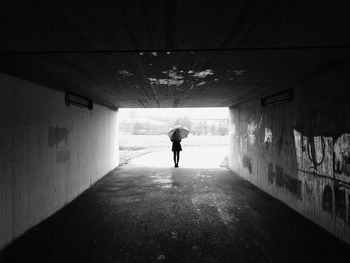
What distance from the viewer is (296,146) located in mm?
6320

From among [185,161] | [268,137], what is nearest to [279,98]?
[268,137]

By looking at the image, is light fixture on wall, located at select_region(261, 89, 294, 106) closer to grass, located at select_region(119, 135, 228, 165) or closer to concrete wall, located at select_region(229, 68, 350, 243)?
concrete wall, located at select_region(229, 68, 350, 243)

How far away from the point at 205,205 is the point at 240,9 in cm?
512

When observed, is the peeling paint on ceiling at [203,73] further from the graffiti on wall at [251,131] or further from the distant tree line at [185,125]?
the distant tree line at [185,125]

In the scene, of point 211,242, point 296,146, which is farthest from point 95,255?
point 296,146

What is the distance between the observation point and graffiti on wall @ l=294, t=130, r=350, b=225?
4504mm

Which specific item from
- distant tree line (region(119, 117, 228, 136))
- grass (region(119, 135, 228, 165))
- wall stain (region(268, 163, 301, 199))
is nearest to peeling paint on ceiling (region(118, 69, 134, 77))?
wall stain (region(268, 163, 301, 199))

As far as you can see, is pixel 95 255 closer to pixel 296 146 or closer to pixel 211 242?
pixel 211 242

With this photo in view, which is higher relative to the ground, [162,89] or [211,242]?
[162,89]

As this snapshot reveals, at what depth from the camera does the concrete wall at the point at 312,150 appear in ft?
15.0

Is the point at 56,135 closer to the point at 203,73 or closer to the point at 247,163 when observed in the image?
the point at 203,73

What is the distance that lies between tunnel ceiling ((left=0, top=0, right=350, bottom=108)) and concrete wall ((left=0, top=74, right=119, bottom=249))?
0.49 metres

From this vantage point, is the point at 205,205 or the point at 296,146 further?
the point at 205,205

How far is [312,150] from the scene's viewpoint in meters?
5.59
